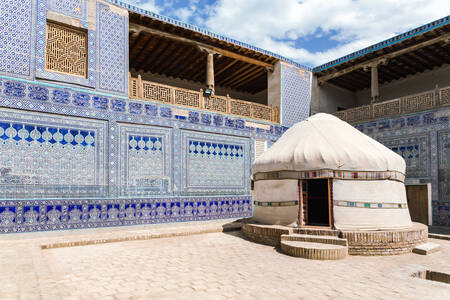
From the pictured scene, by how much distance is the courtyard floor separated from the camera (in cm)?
305

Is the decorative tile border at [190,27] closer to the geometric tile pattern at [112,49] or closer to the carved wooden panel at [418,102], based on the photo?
the geometric tile pattern at [112,49]

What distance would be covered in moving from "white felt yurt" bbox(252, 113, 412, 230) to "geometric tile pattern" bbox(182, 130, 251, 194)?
7.36 ft

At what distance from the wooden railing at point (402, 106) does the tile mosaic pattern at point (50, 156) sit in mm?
7462

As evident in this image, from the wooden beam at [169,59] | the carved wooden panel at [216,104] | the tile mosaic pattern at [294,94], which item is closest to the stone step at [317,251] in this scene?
the carved wooden panel at [216,104]

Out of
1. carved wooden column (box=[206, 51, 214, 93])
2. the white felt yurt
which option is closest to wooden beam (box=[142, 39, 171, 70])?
carved wooden column (box=[206, 51, 214, 93])

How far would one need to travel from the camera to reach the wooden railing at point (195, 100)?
305 inches

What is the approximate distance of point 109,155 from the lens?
7016 millimetres

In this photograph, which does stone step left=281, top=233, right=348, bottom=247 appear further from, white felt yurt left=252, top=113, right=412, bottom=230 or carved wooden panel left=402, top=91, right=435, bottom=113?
carved wooden panel left=402, top=91, right=435, bottom=113

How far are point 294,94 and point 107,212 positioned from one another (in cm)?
682

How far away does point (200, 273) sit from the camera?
3.78m

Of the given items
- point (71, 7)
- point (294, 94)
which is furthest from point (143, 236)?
point (294, 94)

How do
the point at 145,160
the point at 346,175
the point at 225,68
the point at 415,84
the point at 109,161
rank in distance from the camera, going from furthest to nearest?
the point at 415,84
the point at 225,68
the point at 145,160
the point at 109,161
the point at 346,175

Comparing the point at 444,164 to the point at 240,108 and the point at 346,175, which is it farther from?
the point at 240,108

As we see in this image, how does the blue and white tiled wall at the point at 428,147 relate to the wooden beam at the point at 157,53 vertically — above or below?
below
